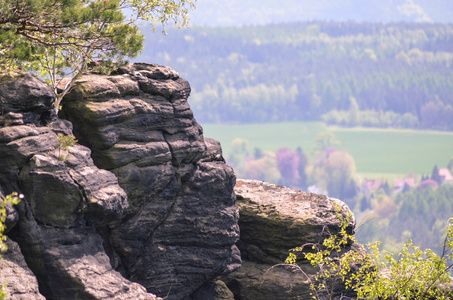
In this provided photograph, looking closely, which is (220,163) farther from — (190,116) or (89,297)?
(89,297)

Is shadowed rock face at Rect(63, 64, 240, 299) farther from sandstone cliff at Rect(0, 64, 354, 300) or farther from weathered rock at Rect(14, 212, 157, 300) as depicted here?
weathered rock at Rect(14, 212, 157, 300)

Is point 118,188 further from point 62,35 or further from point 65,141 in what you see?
point 62,35

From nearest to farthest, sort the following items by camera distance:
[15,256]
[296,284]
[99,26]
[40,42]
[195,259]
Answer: [15,256] → [40,42] → [99,26] → [195,259] → [296,284]

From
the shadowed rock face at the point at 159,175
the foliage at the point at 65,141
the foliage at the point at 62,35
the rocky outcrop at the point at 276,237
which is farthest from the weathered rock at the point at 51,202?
the rocky outcrop at the point at 276,237

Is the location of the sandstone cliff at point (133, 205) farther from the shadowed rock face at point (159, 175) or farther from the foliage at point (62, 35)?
the foliage at point (62, 35)

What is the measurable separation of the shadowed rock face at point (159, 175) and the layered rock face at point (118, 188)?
4cm

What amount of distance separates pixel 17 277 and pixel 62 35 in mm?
8956

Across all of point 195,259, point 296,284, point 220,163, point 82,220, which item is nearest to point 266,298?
point 296,284

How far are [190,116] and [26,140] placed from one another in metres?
8.24

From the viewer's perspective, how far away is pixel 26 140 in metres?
20.8

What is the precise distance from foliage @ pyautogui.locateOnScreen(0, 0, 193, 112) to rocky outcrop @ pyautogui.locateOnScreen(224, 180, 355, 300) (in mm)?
10507

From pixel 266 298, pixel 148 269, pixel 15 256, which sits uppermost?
pixel 15 256

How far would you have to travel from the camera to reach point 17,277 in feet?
63.0

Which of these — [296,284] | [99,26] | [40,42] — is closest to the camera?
[40,42]
